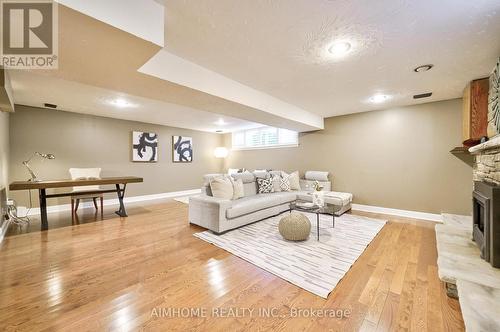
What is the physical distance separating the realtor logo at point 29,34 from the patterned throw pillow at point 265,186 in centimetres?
358

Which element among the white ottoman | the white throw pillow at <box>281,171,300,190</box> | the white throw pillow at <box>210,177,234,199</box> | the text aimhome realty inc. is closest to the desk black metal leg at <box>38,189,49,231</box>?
the white throw pillow at <box>210,177,234,199</box>

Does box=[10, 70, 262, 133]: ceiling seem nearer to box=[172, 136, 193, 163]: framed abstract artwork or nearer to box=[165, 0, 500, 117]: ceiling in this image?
box=[172, 136, 193, 163]: framed abstract artwork

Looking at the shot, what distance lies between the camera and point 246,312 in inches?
60.7

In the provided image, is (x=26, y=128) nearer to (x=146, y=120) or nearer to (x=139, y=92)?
(x=146, y=120)

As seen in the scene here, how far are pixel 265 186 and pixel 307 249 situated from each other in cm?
205

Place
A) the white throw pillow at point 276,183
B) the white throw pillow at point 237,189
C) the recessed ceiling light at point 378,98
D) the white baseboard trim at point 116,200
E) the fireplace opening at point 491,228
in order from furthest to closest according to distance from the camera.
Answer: the white throw pillow at point 276,183 → the white baseboard trim at point 116,200 → the white throw pillow at point 237,189 → the recessed ceiling light at point 378,98 → the fireplace opening at point 491,228

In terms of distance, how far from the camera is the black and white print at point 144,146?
582 centimetres

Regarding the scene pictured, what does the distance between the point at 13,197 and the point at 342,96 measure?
22.5ft

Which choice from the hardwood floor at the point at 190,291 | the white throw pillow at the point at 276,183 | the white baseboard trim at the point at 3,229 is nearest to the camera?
the hardwood floor at the point at 190,291

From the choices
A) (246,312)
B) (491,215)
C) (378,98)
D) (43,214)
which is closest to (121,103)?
(43,214)

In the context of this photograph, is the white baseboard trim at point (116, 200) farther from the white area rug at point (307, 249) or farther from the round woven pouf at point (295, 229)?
the round woven pouf at point (295, 229)

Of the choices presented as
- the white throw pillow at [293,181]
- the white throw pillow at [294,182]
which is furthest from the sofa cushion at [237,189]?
the white throw pillow at [294,182]

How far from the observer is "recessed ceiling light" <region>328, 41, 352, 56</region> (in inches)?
78.1

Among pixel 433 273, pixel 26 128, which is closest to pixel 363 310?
pixel 433 273
